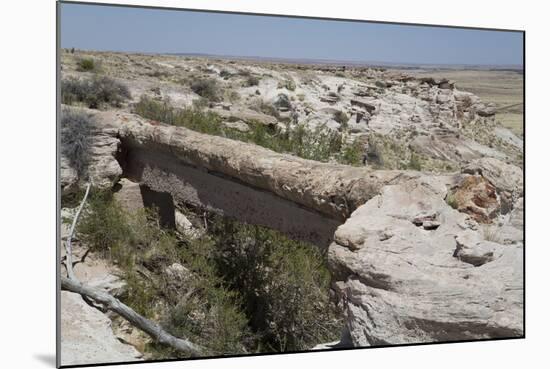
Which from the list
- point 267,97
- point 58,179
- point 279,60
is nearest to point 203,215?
point 267,97

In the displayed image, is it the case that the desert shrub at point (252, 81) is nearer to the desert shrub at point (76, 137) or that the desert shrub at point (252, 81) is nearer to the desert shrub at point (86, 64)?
the desert shrub at point (76, 137)

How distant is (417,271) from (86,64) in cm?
255

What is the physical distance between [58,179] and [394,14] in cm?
258

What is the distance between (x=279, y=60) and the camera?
567 cm

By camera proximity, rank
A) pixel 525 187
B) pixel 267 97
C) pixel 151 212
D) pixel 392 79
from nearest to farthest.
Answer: pixel 525 187
pixel 392 79
pixel 267 97
pixel 151 212

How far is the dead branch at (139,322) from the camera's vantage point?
5.14 metres

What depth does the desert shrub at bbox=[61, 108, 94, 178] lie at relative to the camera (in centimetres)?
517

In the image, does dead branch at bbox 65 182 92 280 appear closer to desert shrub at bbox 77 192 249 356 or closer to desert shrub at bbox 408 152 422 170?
desert shrub at bbox 77 192 249 356

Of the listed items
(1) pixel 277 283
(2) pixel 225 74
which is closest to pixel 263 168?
(2) pixel 225 74

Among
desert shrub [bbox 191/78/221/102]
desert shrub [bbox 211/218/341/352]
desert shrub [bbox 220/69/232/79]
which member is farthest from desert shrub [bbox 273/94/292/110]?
desert shrub [bbox 211/218/341/352]

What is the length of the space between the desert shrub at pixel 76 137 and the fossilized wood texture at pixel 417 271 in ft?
6.84

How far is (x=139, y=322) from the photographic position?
17.3 feet

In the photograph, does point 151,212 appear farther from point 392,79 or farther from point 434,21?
point 434,21

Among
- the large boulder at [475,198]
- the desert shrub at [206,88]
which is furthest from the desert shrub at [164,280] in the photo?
the large boulder at [475,198]
